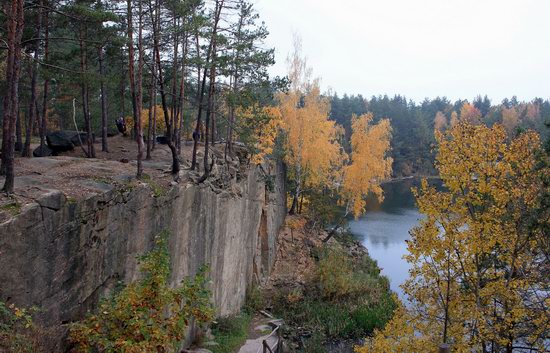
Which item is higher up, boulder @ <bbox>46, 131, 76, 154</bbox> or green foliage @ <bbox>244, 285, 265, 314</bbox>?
boulder @ <bbox>46, 131, 76, 154</bbox>

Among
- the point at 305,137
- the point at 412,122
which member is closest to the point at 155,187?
the point at 305,137

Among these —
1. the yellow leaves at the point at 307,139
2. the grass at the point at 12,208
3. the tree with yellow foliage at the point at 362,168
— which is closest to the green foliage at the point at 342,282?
the tree with yellow foliage at the point at 362,168

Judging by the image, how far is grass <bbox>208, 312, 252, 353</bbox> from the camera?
45.4 feet

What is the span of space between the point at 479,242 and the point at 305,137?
Answer: 2015 centimetres

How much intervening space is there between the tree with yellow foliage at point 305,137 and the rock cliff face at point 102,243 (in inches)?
479

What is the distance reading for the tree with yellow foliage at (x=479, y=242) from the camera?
349 inches

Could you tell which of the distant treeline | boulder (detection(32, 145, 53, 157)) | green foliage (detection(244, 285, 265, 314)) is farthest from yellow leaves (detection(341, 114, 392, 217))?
the distant treeline

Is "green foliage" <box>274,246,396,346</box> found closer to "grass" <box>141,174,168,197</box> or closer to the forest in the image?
the forest

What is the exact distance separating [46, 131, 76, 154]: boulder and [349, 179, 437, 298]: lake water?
14.9 meters

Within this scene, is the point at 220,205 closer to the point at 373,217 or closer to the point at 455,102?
the point at 373,217

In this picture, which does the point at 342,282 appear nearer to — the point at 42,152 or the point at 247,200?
the point at 247,200

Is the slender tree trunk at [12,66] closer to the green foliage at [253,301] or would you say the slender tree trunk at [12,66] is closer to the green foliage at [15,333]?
the green foliage at [15,333]

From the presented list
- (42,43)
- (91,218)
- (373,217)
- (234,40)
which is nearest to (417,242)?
(91,218)

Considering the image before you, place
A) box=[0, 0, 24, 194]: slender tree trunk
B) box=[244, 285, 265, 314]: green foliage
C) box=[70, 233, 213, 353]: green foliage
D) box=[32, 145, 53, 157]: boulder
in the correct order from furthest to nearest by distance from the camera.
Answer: box=[244, 285, 265, 314]: green foliage < box=[32, 145, 53, 157]: boulder < box=[0, 0, 24, 194]: slender tree trunk < box=[70, 233, 213, 353]: green foliage
